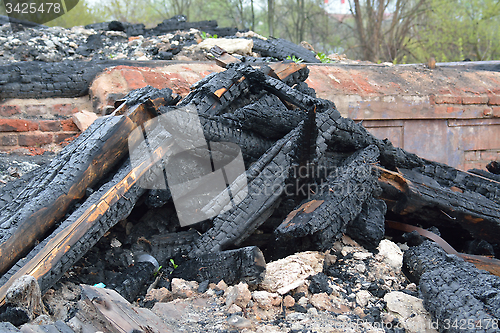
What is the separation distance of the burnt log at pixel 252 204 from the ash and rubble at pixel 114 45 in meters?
2.03

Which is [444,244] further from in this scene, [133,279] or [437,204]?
[133,279]

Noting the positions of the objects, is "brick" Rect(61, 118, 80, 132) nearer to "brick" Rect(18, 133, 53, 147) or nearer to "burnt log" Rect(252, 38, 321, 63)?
"brick" Rect(18, 133, 53, 147)

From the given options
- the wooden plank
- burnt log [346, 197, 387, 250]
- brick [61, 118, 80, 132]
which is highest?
brick [61, 118, 80, 132]

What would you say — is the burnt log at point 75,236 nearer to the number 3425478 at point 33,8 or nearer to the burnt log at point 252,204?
the burnt log at point 252,204

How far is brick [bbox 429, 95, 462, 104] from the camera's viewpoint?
4.89m

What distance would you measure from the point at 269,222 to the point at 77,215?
1176 millimetres

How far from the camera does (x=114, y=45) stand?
548cm

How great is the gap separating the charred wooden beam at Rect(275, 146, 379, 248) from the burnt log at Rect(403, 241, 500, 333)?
0.49m

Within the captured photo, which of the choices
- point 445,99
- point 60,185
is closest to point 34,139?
point 60,185

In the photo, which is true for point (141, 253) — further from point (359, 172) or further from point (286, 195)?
point (359, 172)

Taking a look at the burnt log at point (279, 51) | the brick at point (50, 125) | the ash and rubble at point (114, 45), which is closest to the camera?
the brick at point (50, 125)

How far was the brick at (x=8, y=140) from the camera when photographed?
3.17 metres

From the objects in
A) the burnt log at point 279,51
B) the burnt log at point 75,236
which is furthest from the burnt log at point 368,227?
the burnt log at point 279,51

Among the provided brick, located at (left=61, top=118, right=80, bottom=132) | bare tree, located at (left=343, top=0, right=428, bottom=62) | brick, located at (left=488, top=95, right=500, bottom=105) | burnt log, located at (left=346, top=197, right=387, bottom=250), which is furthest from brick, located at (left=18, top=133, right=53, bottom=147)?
bare tree, located at (left=343, top=0, right=428, bottom=62)
